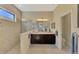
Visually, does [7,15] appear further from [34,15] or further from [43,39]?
[43,39]

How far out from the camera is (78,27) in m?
2.41

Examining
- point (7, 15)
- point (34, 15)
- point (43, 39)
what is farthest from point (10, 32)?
point (43, 39)

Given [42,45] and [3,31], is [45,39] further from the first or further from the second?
[3,31]

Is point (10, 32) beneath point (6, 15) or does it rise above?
beneath

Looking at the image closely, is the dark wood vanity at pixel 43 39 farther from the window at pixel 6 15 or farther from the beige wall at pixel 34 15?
the window at pixel 6 15

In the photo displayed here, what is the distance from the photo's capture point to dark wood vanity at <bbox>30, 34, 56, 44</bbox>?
3467mm

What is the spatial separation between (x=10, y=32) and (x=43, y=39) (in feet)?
3.91

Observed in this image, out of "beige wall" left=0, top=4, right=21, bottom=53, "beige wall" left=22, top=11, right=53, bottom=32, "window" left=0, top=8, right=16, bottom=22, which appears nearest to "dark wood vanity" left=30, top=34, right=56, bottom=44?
"beige wall" left=22, top=11, right=53, bottom=32

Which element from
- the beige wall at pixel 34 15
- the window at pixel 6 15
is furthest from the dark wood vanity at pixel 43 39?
the window at pixel 6 15

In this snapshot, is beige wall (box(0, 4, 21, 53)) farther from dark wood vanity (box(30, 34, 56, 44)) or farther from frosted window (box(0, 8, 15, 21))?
dark wood vanity (box(30, 34, 56, 44))

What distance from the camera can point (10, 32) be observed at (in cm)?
279

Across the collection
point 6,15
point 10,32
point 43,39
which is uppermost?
Answer: point 6,15
